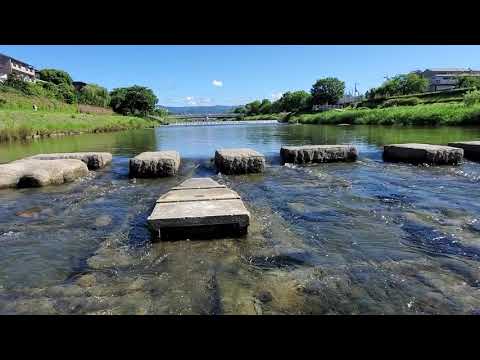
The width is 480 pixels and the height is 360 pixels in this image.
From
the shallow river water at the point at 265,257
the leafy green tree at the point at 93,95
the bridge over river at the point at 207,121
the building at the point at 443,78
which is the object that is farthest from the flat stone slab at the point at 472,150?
the building at the point at 443,78

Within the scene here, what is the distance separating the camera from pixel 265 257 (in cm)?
426

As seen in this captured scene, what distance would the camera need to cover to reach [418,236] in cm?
491

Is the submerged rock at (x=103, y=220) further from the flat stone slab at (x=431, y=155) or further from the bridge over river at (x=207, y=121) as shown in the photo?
the bridge over river at (x=207, y=121)

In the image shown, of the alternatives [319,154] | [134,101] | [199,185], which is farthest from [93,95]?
[199,185]

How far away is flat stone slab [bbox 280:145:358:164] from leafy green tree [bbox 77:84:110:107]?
274ft

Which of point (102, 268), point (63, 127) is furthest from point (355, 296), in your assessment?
point (63, 127)

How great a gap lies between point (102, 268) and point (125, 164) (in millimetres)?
9213

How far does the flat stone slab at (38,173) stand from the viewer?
8.66 metres

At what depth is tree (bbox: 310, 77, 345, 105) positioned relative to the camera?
393 feet

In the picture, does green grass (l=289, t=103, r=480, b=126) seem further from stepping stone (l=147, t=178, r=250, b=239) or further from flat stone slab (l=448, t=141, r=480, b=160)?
stepping stone (l=147, t=178, r=250, b=239)

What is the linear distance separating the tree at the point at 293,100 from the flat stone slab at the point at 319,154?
124m

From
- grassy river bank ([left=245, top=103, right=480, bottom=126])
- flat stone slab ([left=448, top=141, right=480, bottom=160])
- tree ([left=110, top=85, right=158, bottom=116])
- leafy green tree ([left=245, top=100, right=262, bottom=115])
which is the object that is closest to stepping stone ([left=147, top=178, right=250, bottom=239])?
flat stone slab ([left=448, top=141, right=480, bottom=160])
